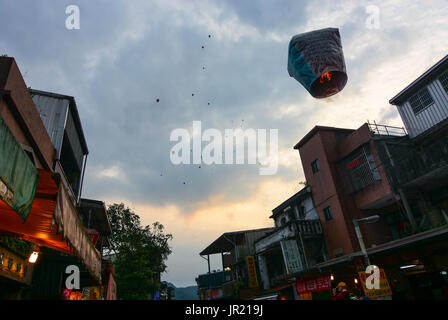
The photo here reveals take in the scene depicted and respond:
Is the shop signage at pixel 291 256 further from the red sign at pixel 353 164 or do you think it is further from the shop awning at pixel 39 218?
the shop awning at pixel 39 218

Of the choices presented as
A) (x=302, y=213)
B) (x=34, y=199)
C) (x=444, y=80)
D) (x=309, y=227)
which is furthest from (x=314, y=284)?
(x=34, y=199)

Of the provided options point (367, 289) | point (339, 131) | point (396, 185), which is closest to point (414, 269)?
point (396, 185)

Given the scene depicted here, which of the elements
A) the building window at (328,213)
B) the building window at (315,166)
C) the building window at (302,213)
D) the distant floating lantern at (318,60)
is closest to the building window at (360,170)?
the building window at (315,166)

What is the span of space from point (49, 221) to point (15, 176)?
6.33 feet

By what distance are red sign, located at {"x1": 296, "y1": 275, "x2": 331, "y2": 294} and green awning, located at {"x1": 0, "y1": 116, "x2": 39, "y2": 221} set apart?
17824 mm

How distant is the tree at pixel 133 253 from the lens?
85.2 ft

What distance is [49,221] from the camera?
18.9ft

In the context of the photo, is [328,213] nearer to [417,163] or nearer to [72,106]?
[417,163]

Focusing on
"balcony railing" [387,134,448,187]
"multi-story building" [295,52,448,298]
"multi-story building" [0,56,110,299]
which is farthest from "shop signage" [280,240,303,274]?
"multi-story building" [0,56,110,299]

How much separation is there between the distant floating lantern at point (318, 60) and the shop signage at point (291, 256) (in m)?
16.9

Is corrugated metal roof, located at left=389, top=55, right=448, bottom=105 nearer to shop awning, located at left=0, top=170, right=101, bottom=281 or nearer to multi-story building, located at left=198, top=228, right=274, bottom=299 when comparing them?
multi-story building, located at left=198, top=228, right=274, bottom=299

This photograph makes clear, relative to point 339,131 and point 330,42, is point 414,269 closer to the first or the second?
point 339,131

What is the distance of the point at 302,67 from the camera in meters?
5.46
